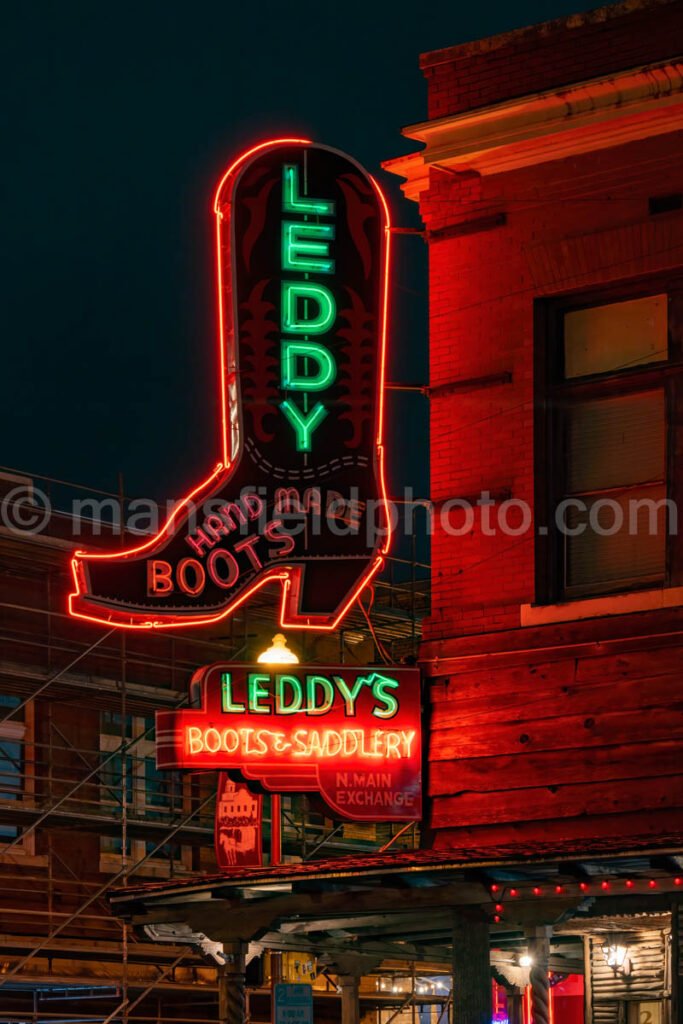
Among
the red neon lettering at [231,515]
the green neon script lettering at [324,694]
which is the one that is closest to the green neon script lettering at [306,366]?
the red neon lettering at [231,515]

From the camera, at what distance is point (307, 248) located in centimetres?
1764

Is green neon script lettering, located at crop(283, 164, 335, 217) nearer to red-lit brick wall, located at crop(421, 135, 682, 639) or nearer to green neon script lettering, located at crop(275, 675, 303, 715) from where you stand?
red-lit brick wall, located at crop(421, 135, 682, 639)

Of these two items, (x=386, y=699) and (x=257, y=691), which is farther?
(x=386, y=699)

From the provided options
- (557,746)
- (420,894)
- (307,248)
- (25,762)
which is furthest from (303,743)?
(25,762)

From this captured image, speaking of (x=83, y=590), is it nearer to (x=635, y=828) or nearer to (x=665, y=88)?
(x=635, y=828)

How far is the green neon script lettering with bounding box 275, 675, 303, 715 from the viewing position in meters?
16.6

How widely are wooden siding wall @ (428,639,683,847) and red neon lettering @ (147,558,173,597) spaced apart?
2.47 m

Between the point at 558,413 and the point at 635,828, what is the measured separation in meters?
3.73

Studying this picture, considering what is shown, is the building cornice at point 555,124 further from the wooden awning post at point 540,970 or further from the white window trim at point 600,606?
the wooden awning post at point 540,970

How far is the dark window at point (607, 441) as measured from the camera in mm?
16328

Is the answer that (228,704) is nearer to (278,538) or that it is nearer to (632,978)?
(278,538)

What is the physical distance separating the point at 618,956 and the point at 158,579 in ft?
16.7

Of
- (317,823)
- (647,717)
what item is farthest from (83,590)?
(317,823)

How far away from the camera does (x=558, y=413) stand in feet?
55.5
